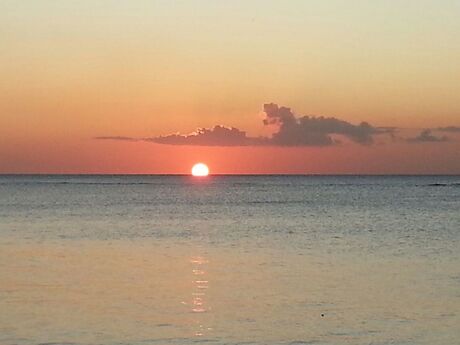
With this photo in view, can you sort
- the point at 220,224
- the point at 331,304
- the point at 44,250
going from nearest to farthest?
1. the point at 331,304
2. the point at 44,250
3. the point at 220,224

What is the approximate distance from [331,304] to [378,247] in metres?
18.1

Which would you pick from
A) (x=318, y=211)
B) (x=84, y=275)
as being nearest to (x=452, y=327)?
(x=84, y=275)

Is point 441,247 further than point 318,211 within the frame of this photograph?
No

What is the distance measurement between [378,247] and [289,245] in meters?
3.94

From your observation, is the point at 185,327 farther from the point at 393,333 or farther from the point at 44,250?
the point at 44,250

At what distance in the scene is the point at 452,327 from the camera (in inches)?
854

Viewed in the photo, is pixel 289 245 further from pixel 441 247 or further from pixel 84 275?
pixel 84 275

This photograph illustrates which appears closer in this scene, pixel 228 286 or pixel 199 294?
pixel 199 294

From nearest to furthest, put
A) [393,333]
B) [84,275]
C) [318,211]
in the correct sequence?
[393,333], [84,275], [318,211]

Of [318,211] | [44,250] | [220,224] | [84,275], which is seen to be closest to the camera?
[84,275]

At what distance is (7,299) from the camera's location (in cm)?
2517

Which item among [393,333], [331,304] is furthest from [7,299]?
[393,333]

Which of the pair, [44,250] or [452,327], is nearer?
[452,327]

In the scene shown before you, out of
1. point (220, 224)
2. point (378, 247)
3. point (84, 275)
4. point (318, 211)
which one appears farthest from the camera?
point (318, 211)
